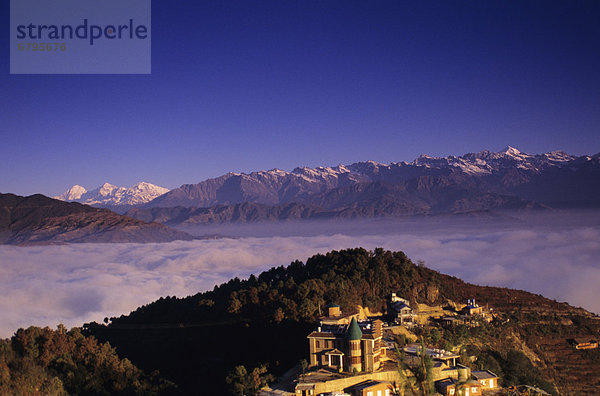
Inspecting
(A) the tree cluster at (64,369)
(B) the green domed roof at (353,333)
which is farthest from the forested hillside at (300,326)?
(B) the green domed roof at (353,333)

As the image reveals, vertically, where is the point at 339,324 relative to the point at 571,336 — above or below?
above

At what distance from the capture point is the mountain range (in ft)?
534

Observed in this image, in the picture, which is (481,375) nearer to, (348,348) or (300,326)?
(348,348)

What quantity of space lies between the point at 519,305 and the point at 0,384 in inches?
1813

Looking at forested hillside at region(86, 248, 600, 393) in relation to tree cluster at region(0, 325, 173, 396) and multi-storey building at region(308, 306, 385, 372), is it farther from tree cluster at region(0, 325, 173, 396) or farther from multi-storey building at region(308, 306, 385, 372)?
multi-storey building at region(308, 306, 385, 372)

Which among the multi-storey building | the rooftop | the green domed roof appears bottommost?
the rooftop

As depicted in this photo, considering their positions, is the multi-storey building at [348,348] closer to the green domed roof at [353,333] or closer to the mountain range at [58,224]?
the green domed roof at [353,333]

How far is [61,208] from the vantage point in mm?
183875

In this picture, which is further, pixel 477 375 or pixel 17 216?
pixel 17 216

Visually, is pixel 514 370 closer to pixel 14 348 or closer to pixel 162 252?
pixel 14 348

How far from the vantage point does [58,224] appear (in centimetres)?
17238

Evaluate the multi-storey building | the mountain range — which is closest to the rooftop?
the multi-storey building

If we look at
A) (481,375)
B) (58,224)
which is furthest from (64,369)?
(58,224)

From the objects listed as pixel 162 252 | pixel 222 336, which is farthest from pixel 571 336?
pixel 162 252
